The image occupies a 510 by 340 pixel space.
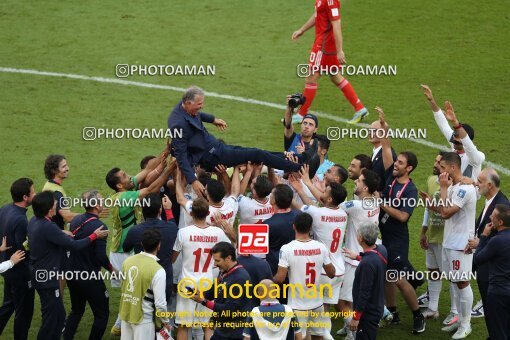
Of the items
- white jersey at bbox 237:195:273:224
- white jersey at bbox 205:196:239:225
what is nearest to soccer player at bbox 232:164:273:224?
white jersey at bbox 237:195:273:224

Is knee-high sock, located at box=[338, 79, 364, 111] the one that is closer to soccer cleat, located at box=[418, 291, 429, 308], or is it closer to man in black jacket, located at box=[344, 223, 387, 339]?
soccer cleat, located at box=[418, 291, 429, 308]

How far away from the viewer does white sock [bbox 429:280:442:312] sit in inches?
453

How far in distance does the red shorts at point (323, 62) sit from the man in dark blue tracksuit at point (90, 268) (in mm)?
5916

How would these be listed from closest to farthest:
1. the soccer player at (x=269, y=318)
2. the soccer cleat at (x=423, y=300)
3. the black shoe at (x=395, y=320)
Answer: the soccer player at (x=269, y=318) → the black shoe at (x=395, y=320) → the soccer cleat at (x=423, y=300)

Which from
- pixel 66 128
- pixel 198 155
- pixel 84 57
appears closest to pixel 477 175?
pixel 198 155

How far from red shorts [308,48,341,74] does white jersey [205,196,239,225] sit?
5245 millimetres

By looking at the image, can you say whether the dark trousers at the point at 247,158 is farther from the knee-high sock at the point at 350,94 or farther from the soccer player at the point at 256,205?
the knee-high sock at the point at 350,94

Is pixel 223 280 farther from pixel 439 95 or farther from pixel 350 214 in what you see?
pixel 439 95

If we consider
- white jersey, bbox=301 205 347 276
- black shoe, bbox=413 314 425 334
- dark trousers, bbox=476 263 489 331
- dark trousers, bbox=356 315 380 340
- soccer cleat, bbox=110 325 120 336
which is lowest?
black shoe, bbox=413 314 425 334

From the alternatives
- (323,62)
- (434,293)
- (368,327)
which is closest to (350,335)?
(368,327)

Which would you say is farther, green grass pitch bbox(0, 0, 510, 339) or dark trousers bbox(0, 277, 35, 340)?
green grass pitch bbox(0, 0, 510, 339)

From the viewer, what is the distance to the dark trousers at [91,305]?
10.4 metres

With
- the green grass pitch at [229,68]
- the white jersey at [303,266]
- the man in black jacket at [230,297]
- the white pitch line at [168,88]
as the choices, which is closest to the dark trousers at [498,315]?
the white jersey at [303,266]

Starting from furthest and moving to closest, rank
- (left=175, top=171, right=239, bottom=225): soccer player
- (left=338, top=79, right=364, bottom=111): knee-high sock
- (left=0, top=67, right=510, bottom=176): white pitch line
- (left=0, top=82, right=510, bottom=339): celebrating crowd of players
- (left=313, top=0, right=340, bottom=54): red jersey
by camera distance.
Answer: (left=0, top=67, right=510, bottom=176): white pitch line → (left=338, top=79, right=364, bottom=111): knee-high sock → (left=313, top=0, right=340, bottom=54): red jersey → (left=175, top=171, right=239, bottom=225): soccer player → (left=0, top=82, right=510, bottom=339): celebrating crowd of players
